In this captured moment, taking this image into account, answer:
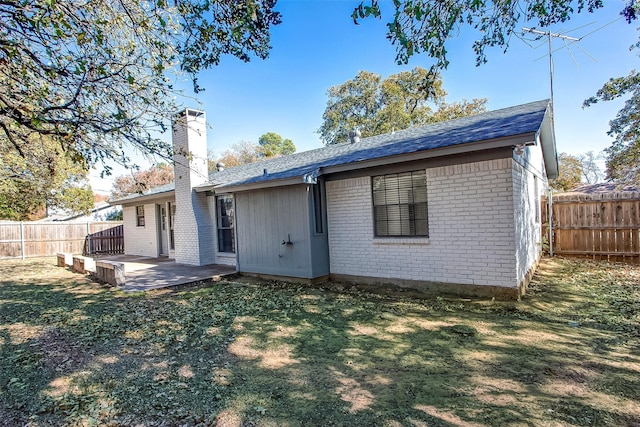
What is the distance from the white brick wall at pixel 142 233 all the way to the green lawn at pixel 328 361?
8328 millimetres

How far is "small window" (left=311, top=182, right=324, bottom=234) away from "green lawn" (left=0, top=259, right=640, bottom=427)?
7.06 feet

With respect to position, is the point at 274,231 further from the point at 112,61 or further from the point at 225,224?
the point at 112,61

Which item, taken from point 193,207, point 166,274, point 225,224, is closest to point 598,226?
point 225,224

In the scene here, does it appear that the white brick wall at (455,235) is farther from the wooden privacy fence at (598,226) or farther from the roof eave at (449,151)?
the wooden privacy fence at (598,226)

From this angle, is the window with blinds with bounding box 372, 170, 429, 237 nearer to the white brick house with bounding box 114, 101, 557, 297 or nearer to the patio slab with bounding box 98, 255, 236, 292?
the white brick house with bounding box 114, 101, 557, 297

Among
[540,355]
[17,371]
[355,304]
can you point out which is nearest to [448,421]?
[540,355]

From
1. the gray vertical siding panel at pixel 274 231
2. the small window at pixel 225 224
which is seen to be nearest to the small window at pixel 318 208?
the gray vertical siding panel at pixel 274 231

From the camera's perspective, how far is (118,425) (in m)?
3.11

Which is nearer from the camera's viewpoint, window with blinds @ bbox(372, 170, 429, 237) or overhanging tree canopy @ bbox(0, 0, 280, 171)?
overhanging tree canopy @ bbox(0, 0, 280, 171)

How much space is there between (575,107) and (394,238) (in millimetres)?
10417

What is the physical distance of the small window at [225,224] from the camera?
11.9 metres

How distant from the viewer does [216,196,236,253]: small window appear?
38.9 feet

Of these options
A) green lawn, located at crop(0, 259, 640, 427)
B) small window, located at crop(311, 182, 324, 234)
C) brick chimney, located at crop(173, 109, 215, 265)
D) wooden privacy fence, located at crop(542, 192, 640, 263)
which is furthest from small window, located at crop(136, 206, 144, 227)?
wooden privacy fence, located at crop(542, 192, 640, 263)

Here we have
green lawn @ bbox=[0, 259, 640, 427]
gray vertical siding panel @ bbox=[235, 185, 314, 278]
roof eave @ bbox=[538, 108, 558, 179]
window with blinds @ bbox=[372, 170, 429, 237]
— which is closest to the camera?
green lawn @ bbox=[0, 259, 640, 427]
